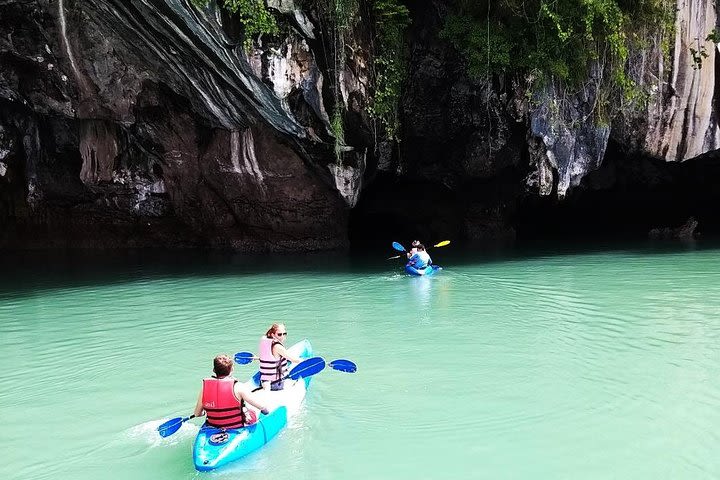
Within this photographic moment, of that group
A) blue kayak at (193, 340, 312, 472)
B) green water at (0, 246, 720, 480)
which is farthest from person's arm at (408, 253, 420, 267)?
blue kayak at (193, 340, 312, 472)

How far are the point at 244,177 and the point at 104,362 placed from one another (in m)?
9.61

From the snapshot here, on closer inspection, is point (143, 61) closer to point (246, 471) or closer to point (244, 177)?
point (244, 177)

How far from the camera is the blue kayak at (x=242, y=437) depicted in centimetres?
411

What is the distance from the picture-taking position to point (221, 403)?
4.34 metres

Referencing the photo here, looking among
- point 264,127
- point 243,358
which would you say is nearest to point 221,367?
point 243,358

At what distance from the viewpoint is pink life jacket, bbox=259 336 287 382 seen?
5.34 m

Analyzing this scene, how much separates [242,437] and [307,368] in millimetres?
1074

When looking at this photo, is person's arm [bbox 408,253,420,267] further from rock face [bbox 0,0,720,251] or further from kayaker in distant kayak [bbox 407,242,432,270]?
rock face [bbox 0,0,720,251]

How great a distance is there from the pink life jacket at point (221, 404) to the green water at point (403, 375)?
1.03 ft

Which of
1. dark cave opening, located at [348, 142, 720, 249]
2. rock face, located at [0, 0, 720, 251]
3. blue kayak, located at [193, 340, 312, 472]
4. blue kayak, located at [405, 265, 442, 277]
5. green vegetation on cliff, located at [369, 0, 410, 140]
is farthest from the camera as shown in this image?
dark cave opening, located at [348, 142, 720, 249]

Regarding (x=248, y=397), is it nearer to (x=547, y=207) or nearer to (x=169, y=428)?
(x=169, y=428)

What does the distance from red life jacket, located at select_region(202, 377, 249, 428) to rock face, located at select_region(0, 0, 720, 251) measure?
771 centimetres

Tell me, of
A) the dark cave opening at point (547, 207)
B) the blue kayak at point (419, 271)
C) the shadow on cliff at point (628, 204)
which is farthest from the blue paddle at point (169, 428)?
the shadow on cliff at point (628, 204)

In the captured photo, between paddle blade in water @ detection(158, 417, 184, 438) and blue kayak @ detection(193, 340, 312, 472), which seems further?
paddle blade in water @ detection(158, 417, 184, 438)
